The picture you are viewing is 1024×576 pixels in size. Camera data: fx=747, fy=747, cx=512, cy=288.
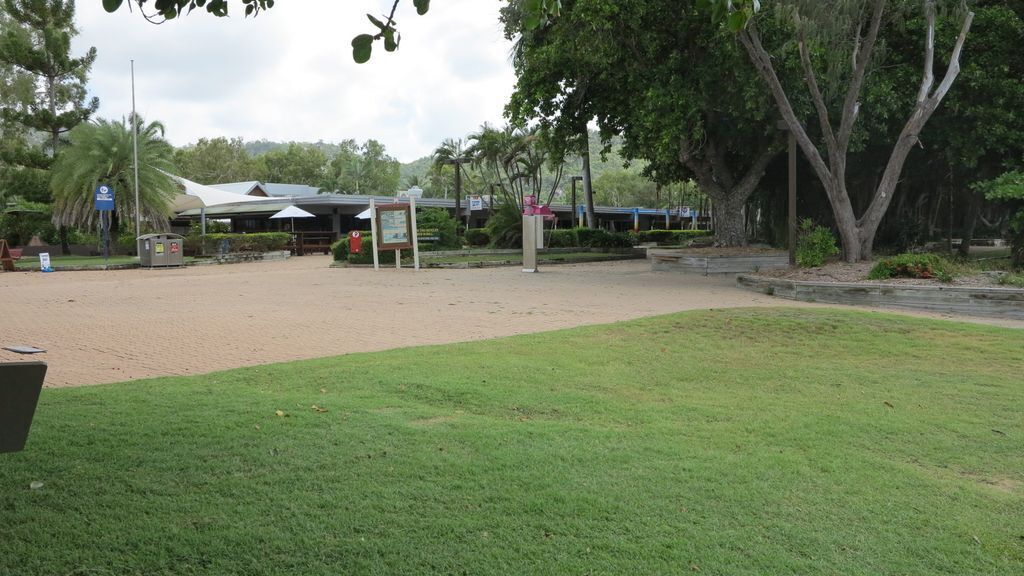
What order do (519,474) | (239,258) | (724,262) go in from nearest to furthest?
(519,474), (724,262), (239,258)

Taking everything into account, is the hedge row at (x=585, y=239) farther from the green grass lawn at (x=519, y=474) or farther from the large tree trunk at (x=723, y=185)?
the green grass lawn at (x=519, y=474)

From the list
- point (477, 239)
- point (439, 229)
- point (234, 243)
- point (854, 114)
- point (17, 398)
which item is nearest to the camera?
point (17, 398)

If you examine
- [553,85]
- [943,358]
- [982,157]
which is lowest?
[943,358]

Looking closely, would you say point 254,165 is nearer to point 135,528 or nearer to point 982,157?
point 982,157

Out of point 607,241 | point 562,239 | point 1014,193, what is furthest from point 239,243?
point 1014,193

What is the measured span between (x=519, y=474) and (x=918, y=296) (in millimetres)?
10533

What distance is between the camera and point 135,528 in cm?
299

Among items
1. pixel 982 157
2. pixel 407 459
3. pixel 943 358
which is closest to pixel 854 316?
pixel 943 358

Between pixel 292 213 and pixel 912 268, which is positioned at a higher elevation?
pixel 292 213

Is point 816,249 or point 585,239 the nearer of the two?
point 816,249

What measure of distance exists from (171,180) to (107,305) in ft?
76.4

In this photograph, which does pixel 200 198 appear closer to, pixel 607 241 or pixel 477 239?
pixel 477 239

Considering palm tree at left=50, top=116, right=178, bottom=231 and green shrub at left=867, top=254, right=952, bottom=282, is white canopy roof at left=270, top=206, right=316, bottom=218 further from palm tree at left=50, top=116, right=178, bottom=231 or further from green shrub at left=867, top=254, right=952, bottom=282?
green shrub at left=867, top=254, right=952, bottom=282

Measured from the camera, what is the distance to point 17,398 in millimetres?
2904
